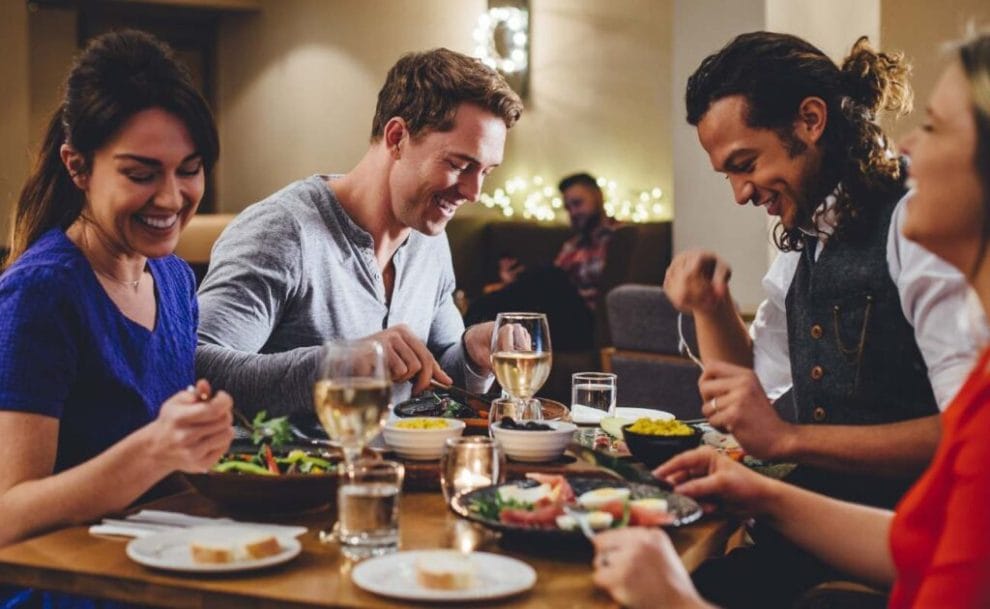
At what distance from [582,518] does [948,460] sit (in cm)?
42

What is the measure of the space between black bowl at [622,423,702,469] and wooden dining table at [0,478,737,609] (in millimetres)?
260

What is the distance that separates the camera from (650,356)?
4730mm

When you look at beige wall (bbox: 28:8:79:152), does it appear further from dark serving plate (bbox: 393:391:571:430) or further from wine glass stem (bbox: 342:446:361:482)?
wine glass stem (bbox: 342:446:361:482)

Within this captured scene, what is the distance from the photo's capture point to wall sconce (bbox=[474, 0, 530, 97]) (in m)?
7.98

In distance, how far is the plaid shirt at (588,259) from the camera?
6680mm

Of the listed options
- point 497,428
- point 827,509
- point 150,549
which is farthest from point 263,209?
point 827,509

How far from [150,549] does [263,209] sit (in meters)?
1.36

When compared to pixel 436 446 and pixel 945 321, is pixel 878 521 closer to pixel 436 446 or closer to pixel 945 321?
pixel 945 321

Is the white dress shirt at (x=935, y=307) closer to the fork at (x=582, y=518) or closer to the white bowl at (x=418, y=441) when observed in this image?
the fork at (x=582, y=518)

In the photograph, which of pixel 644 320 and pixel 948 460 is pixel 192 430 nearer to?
pixel 948 460

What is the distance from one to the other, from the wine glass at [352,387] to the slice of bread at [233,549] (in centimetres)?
13

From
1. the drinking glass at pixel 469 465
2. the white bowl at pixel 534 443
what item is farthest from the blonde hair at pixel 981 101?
the white bowl at pixel 534 443

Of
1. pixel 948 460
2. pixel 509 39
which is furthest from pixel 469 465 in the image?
pixel 509 39

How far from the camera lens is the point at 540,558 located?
140 centimetres
